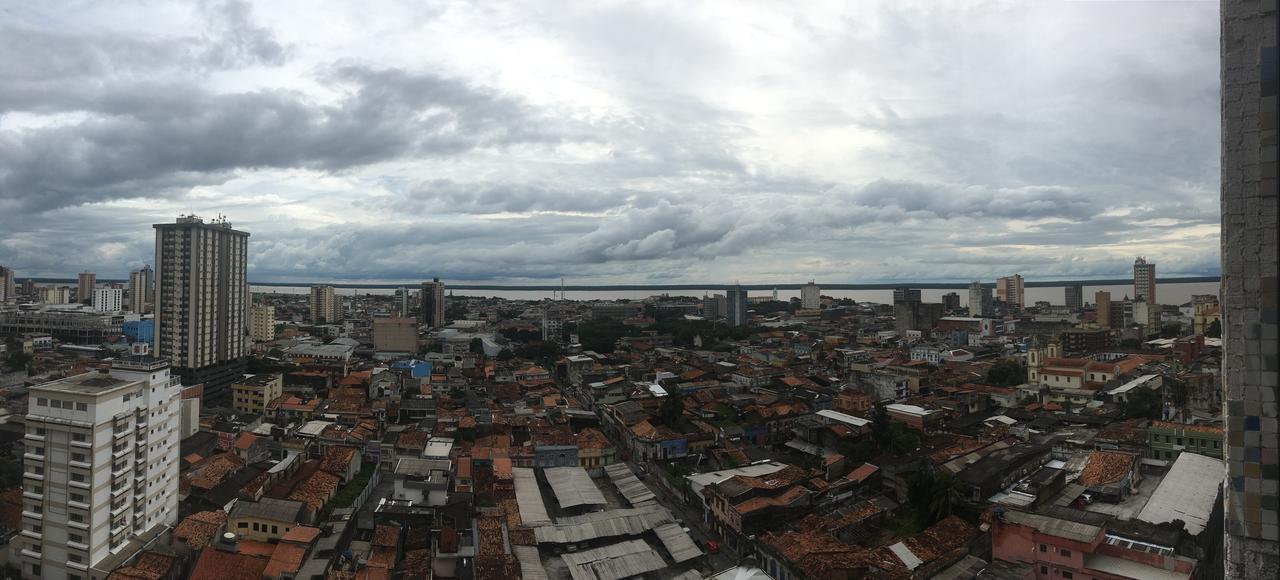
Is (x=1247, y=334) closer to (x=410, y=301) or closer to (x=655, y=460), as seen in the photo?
(x=655, y=460)

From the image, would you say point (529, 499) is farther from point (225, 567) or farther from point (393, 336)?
point (393, 336)

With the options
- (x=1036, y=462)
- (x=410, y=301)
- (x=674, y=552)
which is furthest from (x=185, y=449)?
(x=410, y=301)

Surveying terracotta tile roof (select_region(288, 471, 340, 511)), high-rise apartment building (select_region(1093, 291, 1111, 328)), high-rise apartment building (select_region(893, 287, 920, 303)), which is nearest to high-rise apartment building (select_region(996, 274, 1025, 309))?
high-rise apartment building (select_region(893, 287, 920, 303))

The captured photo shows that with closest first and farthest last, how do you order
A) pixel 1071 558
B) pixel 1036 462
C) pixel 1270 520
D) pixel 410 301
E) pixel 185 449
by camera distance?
1. pixel 1270 520
2. pixel 1071 558
3. pixel 1036 462
4. pixel 185 449
5. pixel 410 301

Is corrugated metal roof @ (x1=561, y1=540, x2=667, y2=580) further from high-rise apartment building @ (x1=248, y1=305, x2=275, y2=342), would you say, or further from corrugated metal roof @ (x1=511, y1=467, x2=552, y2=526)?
high-rise apartment building @ (x1=248, y1=305, x2=275, y2=342)

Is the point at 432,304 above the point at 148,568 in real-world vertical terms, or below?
above

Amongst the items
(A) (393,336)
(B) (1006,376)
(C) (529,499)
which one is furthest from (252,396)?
(B) (1006,376)
